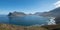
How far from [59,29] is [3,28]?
49.1 ft

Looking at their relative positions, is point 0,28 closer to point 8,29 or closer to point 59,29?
point 8,29

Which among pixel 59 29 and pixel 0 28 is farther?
pixel 59 29

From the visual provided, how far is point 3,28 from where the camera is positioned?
27.1m

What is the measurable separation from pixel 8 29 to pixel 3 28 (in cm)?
124

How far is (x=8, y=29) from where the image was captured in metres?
27.3

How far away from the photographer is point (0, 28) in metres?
26.6

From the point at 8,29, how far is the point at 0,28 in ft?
6.41

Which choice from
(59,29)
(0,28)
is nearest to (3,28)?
(0,28)

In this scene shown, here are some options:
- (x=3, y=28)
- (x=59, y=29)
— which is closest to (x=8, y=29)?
(x=3, y=28)

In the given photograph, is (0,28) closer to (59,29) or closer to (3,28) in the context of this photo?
(3,28)

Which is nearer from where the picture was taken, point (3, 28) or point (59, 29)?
point (3, 28)

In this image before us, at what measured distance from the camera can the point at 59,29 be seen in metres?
30.2

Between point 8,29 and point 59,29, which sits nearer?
point 8,29

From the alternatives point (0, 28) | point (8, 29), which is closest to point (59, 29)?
point (8, 29)
